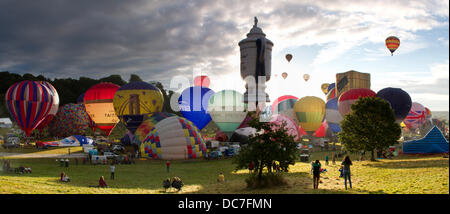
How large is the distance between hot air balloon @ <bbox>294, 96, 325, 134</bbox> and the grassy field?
78.2 ft

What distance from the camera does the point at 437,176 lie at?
18016mm

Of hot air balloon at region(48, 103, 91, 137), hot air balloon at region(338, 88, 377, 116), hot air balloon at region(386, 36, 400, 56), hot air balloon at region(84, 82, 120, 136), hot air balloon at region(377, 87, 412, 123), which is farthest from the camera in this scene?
hot air balloon at region(48, 103, 91, 137)

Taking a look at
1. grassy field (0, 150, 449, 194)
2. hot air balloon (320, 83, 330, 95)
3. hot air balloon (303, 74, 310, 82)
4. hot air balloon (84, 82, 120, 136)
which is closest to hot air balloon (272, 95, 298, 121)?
hot air balloon (303, 74, 310, 82)

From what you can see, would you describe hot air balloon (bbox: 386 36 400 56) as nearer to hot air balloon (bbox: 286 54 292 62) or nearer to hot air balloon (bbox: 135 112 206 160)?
hot air balloon (bbox: 286 54 292 62)

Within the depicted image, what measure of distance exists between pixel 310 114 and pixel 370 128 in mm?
25405

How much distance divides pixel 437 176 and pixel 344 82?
66.3 meters

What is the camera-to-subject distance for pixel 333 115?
174ft

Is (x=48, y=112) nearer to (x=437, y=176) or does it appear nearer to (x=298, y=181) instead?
(x=298, y=181)

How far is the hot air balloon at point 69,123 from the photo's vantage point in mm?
54625

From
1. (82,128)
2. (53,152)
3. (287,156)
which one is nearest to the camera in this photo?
(287,156)

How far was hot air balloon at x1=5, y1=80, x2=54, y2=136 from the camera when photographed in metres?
39.5

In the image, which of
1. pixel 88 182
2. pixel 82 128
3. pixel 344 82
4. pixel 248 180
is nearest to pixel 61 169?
pixel 88 182

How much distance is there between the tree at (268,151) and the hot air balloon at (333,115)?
38006mm

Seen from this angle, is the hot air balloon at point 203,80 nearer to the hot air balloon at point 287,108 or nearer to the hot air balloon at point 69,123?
the hot air balloon at point 287,108
